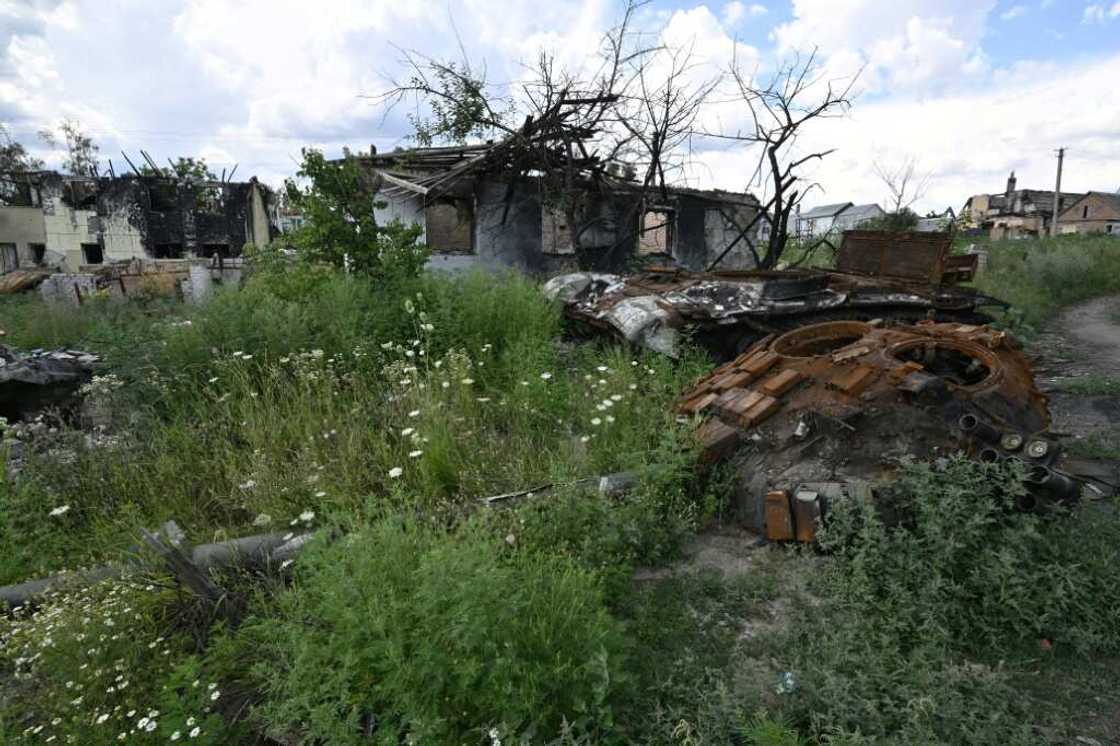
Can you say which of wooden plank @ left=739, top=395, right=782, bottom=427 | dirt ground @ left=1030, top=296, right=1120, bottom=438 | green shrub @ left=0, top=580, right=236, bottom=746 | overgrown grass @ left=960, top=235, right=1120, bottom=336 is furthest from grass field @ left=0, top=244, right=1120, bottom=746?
overgrown grass @ left=960, top=235, right=1120, bottom=336

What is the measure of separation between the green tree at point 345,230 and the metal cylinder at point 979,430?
16.8 feet

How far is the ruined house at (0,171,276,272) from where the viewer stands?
22719mm

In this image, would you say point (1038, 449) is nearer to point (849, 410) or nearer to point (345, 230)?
point (849, 410)

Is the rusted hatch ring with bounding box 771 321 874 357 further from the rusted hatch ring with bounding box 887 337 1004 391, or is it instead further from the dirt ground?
the dirt ground

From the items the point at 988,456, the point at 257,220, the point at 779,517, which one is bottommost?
the point at 779,517

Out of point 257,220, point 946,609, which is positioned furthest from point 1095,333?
point 257,220

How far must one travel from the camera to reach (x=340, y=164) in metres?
6.90

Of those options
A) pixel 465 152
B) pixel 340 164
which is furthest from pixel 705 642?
pixel 465 152

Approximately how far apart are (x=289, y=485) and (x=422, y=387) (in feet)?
3.87

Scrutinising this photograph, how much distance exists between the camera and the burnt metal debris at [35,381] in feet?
17.9

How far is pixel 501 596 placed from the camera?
220 centimetres

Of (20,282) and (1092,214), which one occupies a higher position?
(1092,214)

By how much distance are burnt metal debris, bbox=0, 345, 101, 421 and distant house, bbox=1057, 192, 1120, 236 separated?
68.0m

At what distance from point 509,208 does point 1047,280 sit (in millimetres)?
14287
